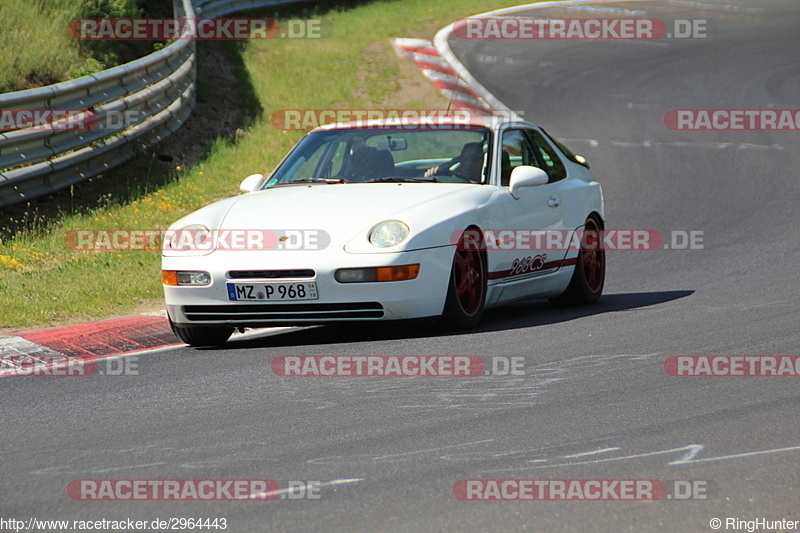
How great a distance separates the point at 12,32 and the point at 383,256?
10.2 m

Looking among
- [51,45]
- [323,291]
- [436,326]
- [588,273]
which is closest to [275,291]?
[323,291]

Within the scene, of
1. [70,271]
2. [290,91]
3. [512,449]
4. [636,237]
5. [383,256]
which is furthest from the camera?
[290,91]

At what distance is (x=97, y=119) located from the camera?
12.4 m

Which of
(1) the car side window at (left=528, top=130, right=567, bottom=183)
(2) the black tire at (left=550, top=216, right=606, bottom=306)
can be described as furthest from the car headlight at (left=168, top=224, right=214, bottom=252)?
(2) the black tire at (left=550, top=216, right=606, bottom=306)

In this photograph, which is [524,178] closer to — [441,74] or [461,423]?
[461,423]

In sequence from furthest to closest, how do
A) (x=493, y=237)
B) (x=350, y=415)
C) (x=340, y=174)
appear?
(x=340, y=174) < (x=493, y=237) < (x=350, y=415)

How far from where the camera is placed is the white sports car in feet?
20.7

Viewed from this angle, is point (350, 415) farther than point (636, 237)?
No

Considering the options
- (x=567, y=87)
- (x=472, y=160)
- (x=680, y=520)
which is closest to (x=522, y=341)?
(x=472, y=160)

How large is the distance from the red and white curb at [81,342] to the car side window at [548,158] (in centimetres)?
296

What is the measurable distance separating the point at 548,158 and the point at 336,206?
92.9 inches

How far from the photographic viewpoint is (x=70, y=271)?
9047 mm

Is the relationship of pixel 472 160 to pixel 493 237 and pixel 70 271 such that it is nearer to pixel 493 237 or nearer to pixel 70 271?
pixel 493 237

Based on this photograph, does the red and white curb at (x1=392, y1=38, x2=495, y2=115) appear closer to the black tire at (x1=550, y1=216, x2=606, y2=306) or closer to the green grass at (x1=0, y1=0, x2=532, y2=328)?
the green grass at (x1=0, y1=0, x2=532, y2=328)
